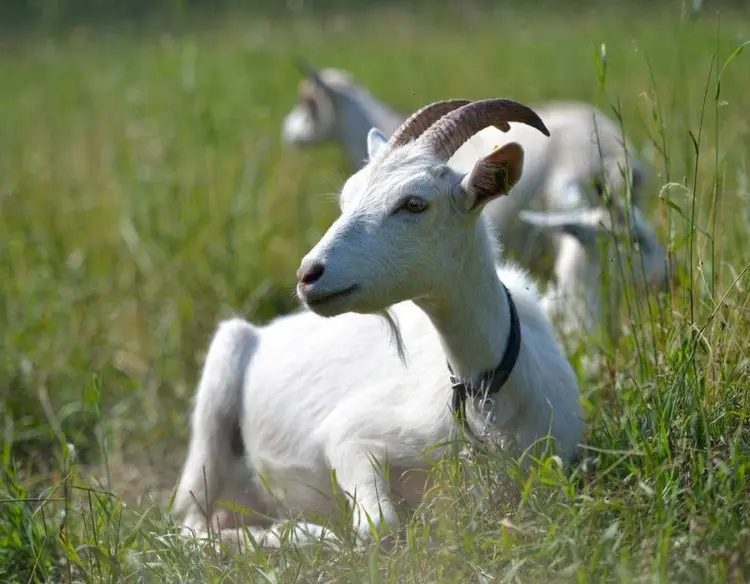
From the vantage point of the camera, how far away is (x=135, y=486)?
4805mm

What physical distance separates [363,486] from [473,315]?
711 millimetres

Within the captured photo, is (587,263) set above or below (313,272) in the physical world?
below

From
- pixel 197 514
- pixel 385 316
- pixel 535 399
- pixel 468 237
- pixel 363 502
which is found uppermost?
pixel 468 237

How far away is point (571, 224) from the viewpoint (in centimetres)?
536

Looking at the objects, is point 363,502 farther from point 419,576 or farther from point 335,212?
point 335,212

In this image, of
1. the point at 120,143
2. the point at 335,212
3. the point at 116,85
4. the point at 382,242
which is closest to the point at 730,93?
the point at 335,212

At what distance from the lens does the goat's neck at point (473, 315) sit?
11.4 feet

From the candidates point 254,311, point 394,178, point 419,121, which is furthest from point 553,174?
point 394,178

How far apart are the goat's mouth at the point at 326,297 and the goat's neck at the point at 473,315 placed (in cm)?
33

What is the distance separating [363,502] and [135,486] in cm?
145

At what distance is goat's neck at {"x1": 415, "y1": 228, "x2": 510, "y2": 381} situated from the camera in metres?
3.47

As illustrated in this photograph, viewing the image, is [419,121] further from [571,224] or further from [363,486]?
[571,224]

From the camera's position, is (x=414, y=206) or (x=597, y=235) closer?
(x=414, y=206)

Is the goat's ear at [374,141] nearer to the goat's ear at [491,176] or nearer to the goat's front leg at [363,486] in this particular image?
the goat's ear at [491,176]
